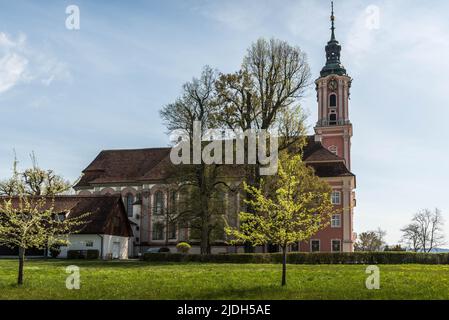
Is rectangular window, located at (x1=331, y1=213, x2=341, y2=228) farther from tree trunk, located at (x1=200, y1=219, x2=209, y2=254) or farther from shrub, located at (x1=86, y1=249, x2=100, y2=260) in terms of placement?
shrub, located at (x1=86, y1=249, x2=100, y2=260)

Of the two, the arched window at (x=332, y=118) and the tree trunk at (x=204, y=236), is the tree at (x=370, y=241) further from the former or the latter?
the tree trunk at (x=204, y=236)

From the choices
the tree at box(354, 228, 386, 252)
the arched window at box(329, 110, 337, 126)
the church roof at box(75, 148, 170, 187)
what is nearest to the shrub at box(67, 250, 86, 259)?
the church roof at box(75, 148, 170, 187)

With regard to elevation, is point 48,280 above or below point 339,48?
below

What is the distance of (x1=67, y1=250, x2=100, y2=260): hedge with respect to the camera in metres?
47.6

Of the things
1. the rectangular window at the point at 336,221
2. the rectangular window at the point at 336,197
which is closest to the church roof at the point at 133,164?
the rectangular window at the point at 336,197

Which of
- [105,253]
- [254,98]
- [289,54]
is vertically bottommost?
[105,253]

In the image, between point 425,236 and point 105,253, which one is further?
point 425,236

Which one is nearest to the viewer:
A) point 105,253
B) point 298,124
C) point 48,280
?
point 48,280

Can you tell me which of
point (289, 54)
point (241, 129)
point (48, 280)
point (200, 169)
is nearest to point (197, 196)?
point (200, 169)

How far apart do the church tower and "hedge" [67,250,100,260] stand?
1242 inches

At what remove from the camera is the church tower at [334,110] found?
66.3 meters

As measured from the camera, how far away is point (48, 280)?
20.0 m

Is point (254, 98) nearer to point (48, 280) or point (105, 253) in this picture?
point (105, 253)
